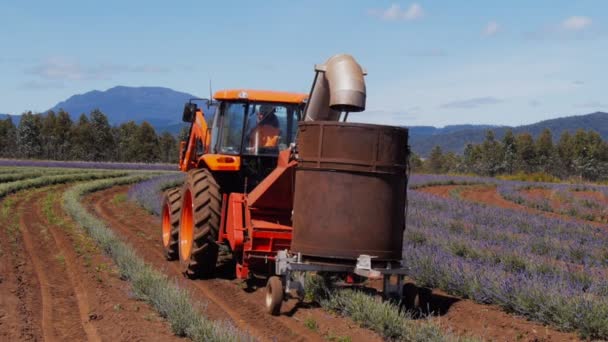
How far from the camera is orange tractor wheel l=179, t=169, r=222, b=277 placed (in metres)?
8.91

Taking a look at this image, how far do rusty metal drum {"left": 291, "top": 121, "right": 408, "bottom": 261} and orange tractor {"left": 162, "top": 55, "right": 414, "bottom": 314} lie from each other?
1 cm

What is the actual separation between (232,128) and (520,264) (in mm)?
4398

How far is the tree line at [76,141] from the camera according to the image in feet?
266

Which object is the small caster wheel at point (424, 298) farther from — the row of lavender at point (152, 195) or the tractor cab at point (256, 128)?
the row of lavender at point (152, 195)

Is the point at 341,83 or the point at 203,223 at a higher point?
the point at 341,83

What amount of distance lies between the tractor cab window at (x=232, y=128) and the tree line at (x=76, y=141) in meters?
74.3

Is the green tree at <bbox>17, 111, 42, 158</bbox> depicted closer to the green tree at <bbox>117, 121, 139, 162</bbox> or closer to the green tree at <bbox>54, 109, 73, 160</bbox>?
the green tree at <bbox>54, 109, 73, 160</bbox>

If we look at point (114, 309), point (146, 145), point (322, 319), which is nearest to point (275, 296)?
→ point (322, 319)

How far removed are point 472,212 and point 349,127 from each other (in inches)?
443

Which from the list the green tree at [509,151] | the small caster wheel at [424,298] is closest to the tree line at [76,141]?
the green tree at [509,151]

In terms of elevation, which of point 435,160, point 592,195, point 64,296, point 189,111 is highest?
point 435,160

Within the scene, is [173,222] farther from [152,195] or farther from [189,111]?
[152,195]

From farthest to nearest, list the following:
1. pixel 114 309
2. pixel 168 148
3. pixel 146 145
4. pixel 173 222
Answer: pixel 168 148, pixel 146 145, pixel 173 222, pixel 114 309

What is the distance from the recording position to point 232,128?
9.33 m
